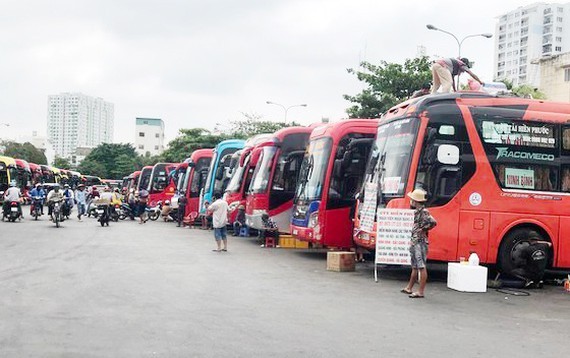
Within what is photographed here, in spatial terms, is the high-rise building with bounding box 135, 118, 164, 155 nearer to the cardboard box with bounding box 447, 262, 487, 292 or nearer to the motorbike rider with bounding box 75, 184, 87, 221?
the motorbike rider with bounding box 75, 184, 87, 221

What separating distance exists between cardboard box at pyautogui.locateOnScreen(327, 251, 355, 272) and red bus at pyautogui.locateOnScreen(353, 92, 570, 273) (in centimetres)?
91

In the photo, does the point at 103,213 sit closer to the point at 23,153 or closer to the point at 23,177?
the point at 23,177

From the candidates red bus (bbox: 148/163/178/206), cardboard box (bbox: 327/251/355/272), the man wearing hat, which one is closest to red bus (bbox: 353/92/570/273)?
cardboard box (bbox: 327/251/355/272)

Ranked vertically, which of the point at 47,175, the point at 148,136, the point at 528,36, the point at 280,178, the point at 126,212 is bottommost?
the point at 126,212

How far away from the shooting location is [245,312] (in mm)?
7879

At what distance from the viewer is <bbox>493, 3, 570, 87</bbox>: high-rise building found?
115250 millimetres

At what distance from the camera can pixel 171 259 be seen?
13.6 meters

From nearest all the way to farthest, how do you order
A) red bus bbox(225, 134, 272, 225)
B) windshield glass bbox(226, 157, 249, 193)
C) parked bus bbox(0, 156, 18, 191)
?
1. red bus bbox(225, 134, 272, 225)
2. windshield glass bbox(226, 157, 249, 193)
3. parked bus bbox(0, 156, 18, 191)

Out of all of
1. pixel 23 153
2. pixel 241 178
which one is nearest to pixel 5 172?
pixel 241 178

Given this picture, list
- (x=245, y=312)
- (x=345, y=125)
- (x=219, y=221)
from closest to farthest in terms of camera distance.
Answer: (x=245, y=312), (x=345, y=125), (x=219, y=221)

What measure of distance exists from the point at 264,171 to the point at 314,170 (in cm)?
351

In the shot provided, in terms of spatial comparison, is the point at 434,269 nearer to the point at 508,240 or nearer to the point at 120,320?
the point at 508,240

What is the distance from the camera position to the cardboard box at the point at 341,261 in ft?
41.7

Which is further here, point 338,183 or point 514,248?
point 338,183
